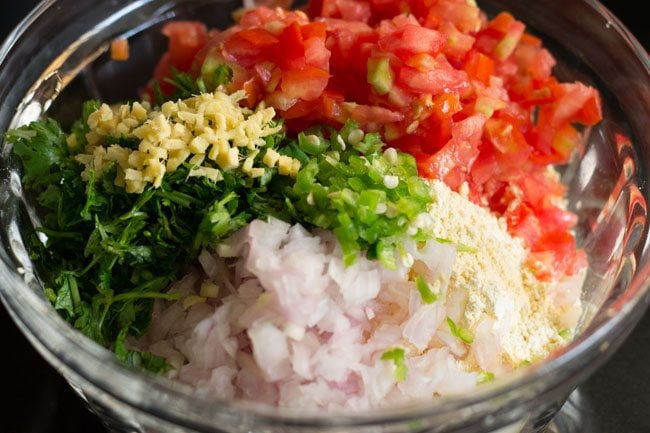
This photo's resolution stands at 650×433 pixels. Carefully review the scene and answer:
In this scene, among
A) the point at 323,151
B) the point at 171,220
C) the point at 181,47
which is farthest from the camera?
the point at 181,47

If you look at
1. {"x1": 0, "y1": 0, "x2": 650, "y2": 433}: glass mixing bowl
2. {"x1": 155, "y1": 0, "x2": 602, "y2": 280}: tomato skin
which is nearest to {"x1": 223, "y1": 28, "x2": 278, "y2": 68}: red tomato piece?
{"x1": 155, "y1": 0, "x2": 602, "y2": 280}: tomato skin

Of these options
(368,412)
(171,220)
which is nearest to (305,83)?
(171,220)

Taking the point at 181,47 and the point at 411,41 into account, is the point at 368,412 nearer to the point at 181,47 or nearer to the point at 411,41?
the point at 411,41

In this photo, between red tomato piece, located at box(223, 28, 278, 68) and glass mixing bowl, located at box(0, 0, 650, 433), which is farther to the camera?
red tomato piece, located at box(223, 28, 278, 68)

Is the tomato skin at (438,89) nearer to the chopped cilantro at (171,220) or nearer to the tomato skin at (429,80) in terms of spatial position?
the tomato skin at (429,80)

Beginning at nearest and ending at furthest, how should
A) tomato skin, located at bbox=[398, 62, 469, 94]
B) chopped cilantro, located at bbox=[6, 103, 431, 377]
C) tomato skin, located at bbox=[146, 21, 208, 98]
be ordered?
chopped cilantro, located at bbox=[6, 103, 431, 377] → tomato skin, located at bbox=[398, 62, 469, 94] → tomato skin, located at bbox=[146, 21, 208, 98]

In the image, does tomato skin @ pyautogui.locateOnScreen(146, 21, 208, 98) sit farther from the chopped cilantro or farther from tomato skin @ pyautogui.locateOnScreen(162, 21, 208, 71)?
the chopped cilantro

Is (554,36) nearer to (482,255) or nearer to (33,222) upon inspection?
(482,255)
